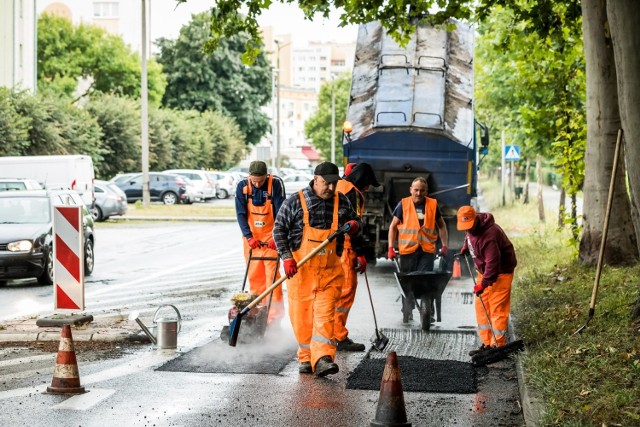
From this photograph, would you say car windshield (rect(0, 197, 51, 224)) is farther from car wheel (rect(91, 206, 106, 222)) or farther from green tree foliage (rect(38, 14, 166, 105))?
green tree foliage (rect(38, 14, 166, 105))

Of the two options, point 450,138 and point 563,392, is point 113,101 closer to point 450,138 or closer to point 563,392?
point 450,138

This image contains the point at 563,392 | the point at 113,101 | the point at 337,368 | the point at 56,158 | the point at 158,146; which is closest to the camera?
the point at 563,392

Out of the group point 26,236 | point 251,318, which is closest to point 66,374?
point 251,318

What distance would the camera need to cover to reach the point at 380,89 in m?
19.0

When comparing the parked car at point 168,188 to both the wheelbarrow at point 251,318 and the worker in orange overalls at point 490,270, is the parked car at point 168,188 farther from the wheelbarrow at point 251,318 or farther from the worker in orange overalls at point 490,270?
the worker in orange overalls at point 490,270

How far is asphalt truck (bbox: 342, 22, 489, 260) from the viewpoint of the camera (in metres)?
18.4

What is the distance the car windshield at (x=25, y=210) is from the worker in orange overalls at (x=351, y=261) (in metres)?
7.91

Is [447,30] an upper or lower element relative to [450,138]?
upper

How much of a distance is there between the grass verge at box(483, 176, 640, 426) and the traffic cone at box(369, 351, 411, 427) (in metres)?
0.86

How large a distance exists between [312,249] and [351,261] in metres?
1.75

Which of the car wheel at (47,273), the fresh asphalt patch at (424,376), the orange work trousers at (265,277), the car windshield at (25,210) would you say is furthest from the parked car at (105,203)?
the fresh asphalt patch at (424,376)

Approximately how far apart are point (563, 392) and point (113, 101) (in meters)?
52.3

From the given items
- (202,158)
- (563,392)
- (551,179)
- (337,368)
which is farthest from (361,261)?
(551,179)

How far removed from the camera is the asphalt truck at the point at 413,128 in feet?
60.4
